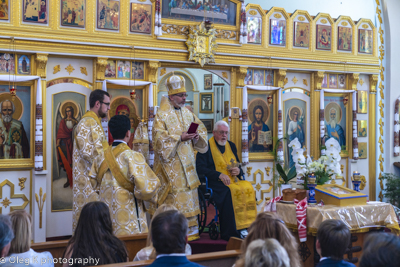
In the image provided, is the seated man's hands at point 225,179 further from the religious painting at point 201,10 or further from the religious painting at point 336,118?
the religious painting at point 336,118

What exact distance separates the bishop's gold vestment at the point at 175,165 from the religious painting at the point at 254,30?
3.31m

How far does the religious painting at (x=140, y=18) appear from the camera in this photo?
7570 mm

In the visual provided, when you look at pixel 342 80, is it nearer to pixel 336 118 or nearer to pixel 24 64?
pixel 336 118

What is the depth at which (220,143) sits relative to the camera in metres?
6.78

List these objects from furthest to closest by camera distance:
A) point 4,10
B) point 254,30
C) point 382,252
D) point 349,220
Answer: point 254,30
point 4,10
point 349,220
point 382,252

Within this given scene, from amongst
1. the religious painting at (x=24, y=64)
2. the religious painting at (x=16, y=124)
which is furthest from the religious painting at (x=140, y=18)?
the religious painting at (x=16, y=124)

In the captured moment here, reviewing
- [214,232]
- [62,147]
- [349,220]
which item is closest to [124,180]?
[214,232]

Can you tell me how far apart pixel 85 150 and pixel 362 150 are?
6.70 metres

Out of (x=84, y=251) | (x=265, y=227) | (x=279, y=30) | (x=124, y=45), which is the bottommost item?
(x=84, y=251)

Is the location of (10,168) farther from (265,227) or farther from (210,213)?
(265,227)

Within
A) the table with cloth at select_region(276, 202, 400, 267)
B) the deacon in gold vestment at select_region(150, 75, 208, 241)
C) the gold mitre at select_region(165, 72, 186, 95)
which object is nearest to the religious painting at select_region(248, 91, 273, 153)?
the deacon in gold vestment at select_region(150, 75, 208, 241)

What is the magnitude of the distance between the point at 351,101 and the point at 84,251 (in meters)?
8.03

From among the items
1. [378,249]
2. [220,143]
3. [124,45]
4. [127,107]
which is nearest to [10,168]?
[127,107]

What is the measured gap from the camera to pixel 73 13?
23.4 ft
